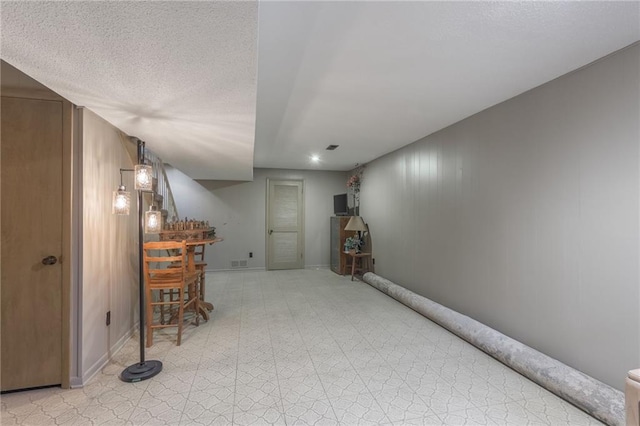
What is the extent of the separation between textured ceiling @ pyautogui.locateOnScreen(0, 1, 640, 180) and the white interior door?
3.77 meters

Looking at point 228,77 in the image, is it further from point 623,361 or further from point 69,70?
point 623,361

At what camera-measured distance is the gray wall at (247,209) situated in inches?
248

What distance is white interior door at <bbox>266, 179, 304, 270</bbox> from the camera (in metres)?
6.69

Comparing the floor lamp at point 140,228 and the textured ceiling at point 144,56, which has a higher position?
the textured ceiling at point 144,56

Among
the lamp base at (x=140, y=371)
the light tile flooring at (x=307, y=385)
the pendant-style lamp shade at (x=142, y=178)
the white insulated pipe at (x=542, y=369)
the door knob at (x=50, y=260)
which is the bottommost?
the light tile flooring at (x=307, y=385)

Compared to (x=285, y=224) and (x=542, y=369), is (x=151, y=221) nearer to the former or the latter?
(x=542, y=369)

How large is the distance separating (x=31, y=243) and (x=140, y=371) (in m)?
1.23

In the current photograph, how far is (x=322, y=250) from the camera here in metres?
7.03

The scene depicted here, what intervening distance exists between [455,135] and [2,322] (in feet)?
14.4

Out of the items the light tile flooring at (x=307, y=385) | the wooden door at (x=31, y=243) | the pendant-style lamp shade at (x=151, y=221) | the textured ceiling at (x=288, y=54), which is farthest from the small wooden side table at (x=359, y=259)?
the wooden door at (x=31, y=243)

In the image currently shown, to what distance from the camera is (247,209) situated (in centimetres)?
661

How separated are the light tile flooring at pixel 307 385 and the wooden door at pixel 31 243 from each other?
0.80ft

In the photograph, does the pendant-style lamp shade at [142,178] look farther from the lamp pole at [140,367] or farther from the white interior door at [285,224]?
the white interior door at [285,224]

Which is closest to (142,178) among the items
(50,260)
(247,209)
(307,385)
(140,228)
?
(140,228)
